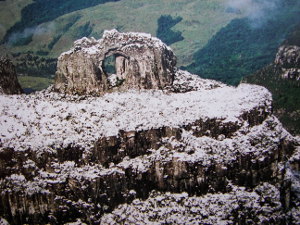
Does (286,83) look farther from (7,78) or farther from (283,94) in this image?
(7,78)

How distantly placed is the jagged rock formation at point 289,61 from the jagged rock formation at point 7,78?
96.2 m

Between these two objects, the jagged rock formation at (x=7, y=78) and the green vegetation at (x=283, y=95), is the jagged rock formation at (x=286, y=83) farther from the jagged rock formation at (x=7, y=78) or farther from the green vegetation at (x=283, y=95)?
the jagged rock formation at (x=7, y=78)

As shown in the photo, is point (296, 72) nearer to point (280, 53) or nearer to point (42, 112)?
point (280, 53)

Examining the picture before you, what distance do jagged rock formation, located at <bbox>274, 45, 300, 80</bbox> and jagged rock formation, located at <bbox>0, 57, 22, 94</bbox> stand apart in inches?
3789

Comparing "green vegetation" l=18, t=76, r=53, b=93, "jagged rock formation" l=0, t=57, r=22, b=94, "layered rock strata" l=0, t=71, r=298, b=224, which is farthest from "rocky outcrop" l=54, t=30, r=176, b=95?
"green vegetation" l=18, t=76, r=53, b=93

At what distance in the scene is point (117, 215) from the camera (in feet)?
157

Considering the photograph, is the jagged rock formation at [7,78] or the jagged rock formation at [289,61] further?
the jagged rock formation at [289,61]

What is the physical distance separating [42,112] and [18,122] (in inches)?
126

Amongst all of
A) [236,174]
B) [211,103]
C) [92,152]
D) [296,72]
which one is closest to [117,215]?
[92,152]

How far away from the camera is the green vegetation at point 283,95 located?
109m

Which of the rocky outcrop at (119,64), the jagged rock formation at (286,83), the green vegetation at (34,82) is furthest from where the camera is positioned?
the green vegetation at (34,82)

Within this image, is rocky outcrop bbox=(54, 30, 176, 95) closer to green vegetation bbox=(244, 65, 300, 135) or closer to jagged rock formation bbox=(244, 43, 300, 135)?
jagged rock formation bbox=(244, 43, 300, 135)

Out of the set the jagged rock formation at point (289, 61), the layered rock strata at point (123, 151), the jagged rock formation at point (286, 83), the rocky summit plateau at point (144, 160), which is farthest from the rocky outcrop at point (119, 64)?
the jagged rock formation at point (289, 61)

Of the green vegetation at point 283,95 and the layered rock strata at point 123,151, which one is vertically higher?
the layered rock strata at point 123,151
